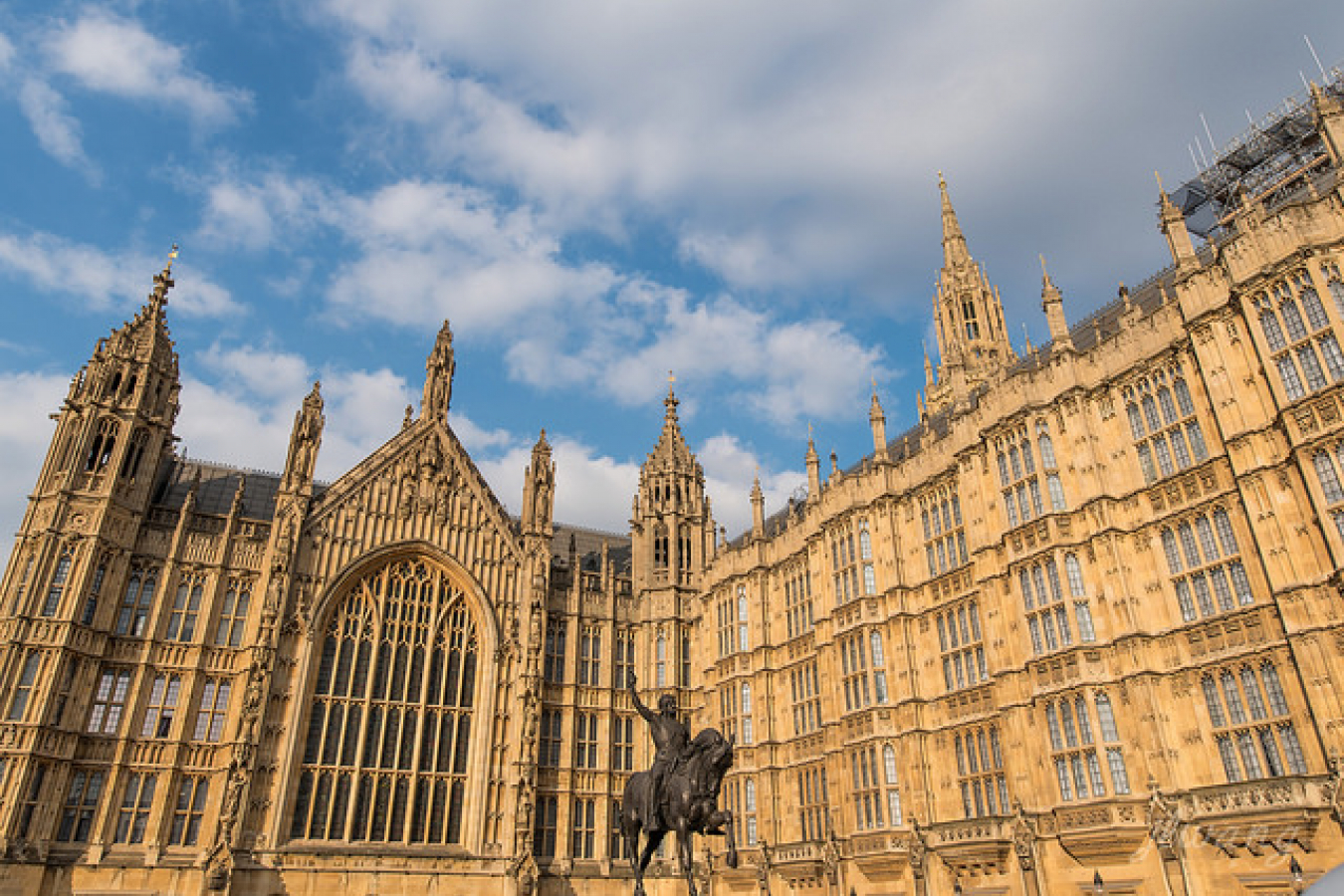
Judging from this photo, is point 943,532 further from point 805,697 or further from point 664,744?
point 664,744

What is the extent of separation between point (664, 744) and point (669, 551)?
2784 centimetres

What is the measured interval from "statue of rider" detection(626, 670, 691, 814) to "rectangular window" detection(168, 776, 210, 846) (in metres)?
23.5

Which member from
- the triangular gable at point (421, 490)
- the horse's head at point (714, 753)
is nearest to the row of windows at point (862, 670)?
the horse's head at point (714, 753)

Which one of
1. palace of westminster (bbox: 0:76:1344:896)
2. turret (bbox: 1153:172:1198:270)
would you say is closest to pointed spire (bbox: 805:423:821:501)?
palace of westminster (bbox: 0:76:1344:896)

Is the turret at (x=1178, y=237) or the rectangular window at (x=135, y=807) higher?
the turret at (x=1178, y=237)

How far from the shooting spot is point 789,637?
3912cm

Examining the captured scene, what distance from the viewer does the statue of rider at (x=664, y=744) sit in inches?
728

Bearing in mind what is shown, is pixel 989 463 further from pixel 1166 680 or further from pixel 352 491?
pixel 352 491

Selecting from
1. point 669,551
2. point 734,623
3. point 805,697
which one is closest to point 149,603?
point 669,551

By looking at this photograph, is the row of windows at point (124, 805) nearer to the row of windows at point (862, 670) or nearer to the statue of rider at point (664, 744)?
the statue of rider at point (664, 744)

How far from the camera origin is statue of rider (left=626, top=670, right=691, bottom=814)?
1848 cm

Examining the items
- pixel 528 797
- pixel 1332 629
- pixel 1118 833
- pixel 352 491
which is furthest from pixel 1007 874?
pixel 352 491

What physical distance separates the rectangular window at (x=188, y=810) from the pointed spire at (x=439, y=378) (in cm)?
1870

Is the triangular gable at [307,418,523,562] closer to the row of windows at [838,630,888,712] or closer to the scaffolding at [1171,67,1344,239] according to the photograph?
the row of windows at [838,630,888,712]
